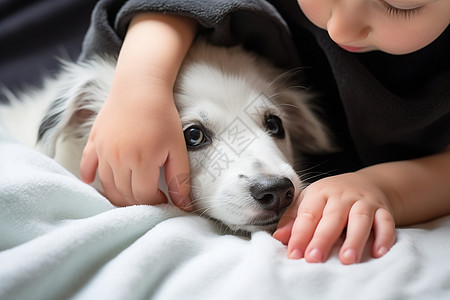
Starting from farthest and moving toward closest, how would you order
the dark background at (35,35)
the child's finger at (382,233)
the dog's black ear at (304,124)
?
the dark background at (35,35), the dog's black ear at (304,124), the child's finger at (382,233)

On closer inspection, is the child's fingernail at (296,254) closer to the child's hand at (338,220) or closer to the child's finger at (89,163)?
the child's hand at (338,220)

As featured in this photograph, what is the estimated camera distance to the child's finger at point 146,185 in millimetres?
758

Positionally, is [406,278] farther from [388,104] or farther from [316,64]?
[316,64]

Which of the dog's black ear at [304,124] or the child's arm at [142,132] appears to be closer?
the child's arm at [142,132]

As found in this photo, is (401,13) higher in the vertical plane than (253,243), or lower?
higher

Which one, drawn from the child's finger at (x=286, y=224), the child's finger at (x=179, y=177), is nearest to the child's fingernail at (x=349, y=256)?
the child's finger at (x=286, y=224)

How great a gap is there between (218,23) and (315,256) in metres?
0.52

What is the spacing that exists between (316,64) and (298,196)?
0.50 m

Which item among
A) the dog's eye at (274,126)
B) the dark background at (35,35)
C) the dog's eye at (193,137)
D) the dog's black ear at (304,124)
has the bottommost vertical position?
the dog's black ear at (304,124)

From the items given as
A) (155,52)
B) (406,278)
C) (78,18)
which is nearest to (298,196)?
(406,278)

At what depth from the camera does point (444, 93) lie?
0.89 metres

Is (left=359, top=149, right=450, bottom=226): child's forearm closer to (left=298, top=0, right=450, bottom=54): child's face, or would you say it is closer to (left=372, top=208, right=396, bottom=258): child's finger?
(left=372, top=208, right=396, bottom=258): child's finger

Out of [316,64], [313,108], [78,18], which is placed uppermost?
[78,18]

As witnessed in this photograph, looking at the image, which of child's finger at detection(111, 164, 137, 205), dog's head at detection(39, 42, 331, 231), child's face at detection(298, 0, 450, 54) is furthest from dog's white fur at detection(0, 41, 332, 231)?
child's face at detection(298, 0, 450, 54)
